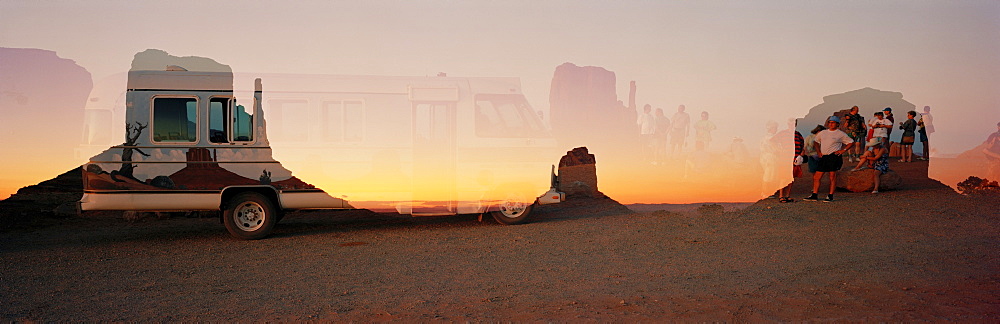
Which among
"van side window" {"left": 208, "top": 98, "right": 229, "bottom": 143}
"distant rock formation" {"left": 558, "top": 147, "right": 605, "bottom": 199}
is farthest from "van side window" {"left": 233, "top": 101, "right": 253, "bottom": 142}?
"distant rock formation" {"left": 558, "top": 147, "right": 605, "bottom": 199}

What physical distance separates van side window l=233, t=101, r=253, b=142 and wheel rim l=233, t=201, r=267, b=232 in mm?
1023

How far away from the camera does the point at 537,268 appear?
7566mm

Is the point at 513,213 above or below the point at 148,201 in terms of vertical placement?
below

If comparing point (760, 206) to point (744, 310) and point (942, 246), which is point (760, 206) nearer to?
point (942, 246)

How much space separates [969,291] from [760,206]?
20.6 feet

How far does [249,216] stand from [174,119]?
1.70 m

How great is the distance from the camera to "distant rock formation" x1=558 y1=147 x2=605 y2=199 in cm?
1638

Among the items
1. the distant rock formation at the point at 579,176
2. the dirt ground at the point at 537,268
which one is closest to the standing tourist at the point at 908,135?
the dirt ground at the point at 537,268

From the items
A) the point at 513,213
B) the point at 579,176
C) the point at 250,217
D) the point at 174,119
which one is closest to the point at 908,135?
the point at 579,176

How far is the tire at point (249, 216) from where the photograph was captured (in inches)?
384

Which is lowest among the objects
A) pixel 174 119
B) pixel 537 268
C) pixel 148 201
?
pixel 537 268

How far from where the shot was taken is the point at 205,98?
9.31 meters

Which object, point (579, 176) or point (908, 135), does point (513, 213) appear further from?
point (908, 135)

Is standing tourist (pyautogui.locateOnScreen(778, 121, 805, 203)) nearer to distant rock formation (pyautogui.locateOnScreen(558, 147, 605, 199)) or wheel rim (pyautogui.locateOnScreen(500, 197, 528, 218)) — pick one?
distant rock formation (pyautogui.locateOnScreen(558, 147, 605, 199))
